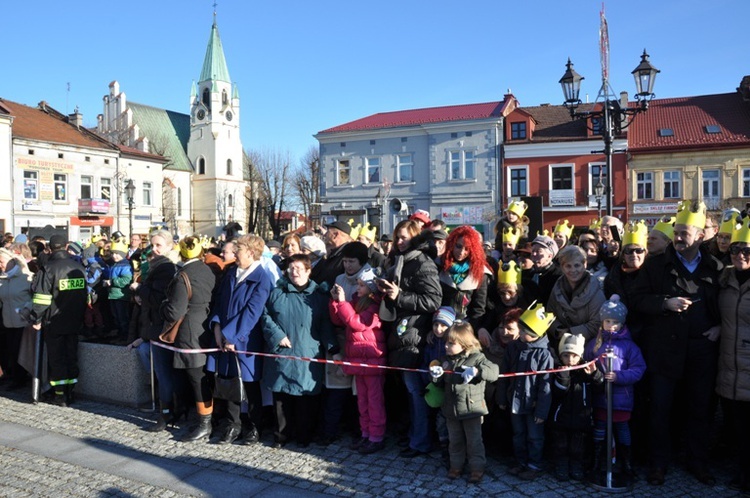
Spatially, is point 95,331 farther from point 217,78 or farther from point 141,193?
point 217,78

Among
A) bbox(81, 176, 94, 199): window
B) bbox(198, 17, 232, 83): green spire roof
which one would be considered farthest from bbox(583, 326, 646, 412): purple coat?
bbox(198, 17, 232, 83): green spire roof

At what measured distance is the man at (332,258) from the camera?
20.5 feet

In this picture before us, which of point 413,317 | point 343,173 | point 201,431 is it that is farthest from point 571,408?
point 343,173

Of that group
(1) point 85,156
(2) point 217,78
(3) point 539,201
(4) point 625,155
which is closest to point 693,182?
(4) point 625,155

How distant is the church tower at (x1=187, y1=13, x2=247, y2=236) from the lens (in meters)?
61.9

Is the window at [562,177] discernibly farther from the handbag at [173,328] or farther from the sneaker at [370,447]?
the handbag at [173,328]

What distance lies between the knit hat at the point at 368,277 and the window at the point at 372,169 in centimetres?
3440

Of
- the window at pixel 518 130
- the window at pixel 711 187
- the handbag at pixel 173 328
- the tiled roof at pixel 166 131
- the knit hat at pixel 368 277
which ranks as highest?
the tiled roof at pixel 166 131

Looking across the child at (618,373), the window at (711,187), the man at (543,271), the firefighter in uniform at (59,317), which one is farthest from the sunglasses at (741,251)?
the window at (711,187)

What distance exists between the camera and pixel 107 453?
5605mm

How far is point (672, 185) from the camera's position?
34.3 m

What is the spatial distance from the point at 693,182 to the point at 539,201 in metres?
29.2

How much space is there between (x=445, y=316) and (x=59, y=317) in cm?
493

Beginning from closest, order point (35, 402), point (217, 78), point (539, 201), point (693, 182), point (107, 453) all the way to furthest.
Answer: point (107, 453), point (35, 402), point (539, 201), point (693, 182), point (217, 78)
